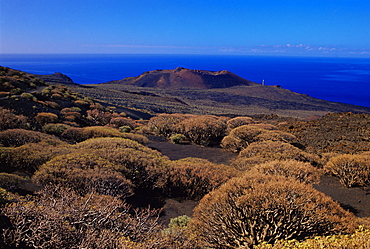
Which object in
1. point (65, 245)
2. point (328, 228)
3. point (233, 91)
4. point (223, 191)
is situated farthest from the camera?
point (233, 91)

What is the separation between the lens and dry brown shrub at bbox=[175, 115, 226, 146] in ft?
43.1

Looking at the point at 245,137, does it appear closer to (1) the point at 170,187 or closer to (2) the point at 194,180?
(2) the point at 194,180

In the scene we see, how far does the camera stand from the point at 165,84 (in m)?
78.9

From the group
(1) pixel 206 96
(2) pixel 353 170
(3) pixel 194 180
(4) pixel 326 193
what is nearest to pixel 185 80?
(1) pixel 206 96

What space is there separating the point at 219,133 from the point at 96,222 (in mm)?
11010

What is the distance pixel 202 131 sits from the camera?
519 inches

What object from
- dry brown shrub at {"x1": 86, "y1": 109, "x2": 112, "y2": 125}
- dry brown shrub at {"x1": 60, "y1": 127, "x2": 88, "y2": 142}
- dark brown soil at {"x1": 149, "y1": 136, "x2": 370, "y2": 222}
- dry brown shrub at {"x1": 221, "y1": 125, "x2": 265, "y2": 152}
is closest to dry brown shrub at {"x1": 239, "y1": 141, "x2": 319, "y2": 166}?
dark brown soil at {"x1": 149, "y1": 136, "x2": 370, "y2": 222}

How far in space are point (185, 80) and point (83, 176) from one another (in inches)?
3028

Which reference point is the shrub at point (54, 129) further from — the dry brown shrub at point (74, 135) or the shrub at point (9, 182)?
the shrub at point (9, 182)

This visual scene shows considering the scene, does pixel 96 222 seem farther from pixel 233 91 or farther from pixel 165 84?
pixel 165 84

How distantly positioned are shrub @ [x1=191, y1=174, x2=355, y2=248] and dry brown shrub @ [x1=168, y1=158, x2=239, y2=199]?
2253 millimetres

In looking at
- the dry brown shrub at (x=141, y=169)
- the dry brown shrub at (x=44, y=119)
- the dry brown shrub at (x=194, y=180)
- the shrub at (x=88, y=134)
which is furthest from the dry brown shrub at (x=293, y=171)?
the dry brown shrub at (x=44, y=119)

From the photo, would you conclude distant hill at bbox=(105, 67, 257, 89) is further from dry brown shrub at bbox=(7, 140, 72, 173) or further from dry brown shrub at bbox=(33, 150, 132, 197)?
dry brown shrub at bbox=(33, 150, 132, 197)

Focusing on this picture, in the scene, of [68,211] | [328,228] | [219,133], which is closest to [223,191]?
[328,228]
